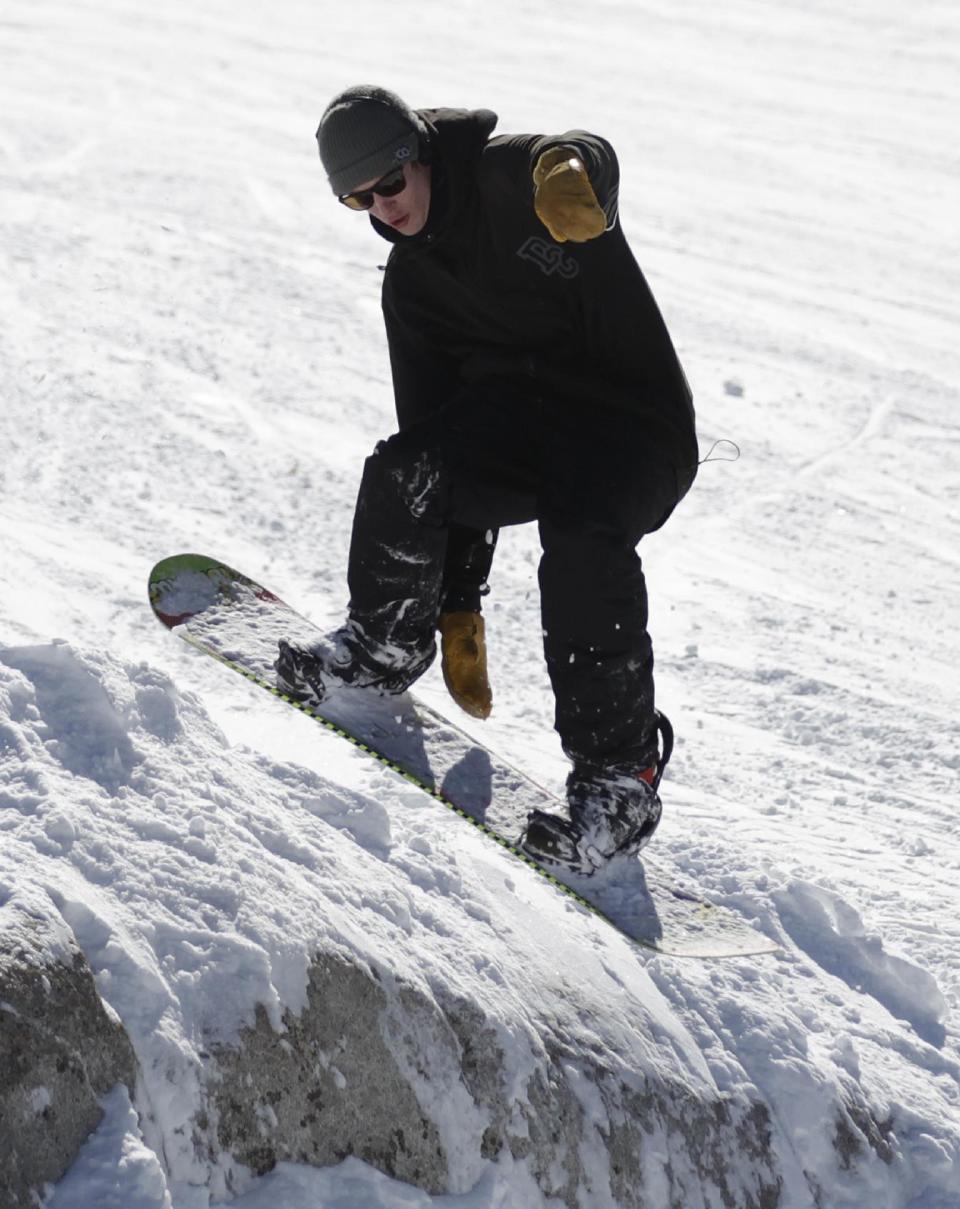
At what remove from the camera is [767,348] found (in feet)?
32.1

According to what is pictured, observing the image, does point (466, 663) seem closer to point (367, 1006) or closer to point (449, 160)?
point (449, 160)

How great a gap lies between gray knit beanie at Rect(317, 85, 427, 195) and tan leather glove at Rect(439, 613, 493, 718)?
123cm

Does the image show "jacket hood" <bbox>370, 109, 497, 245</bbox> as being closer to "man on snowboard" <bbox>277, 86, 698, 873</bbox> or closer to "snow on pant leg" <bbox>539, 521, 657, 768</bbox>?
"man on snowboard" <bbox>277, 86, 698, 873</bbox>

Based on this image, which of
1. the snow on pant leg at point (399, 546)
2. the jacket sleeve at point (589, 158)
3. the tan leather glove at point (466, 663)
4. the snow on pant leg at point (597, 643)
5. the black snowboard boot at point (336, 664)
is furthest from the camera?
the tan leather glove at point (466, 663)

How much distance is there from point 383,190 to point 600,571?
0.99m

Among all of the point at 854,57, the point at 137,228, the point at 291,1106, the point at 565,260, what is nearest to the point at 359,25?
the point at 854,57

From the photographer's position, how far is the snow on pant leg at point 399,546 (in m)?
3.33

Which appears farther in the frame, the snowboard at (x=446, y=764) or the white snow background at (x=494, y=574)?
the snowboard at (x=446, y=764)

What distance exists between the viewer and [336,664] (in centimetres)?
360

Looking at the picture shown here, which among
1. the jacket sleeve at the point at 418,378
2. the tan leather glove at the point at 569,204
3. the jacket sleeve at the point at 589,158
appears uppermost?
the jacket sleeve at the point at 589,158

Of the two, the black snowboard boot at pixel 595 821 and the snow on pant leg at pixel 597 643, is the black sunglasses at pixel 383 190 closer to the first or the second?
the snow on pant leg at pixel 597 643

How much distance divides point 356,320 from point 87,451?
9.67ft

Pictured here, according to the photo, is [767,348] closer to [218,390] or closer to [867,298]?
[867,298]

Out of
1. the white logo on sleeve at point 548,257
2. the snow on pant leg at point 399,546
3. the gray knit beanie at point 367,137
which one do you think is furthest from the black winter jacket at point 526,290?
the snow on pant leg at point 399,546
